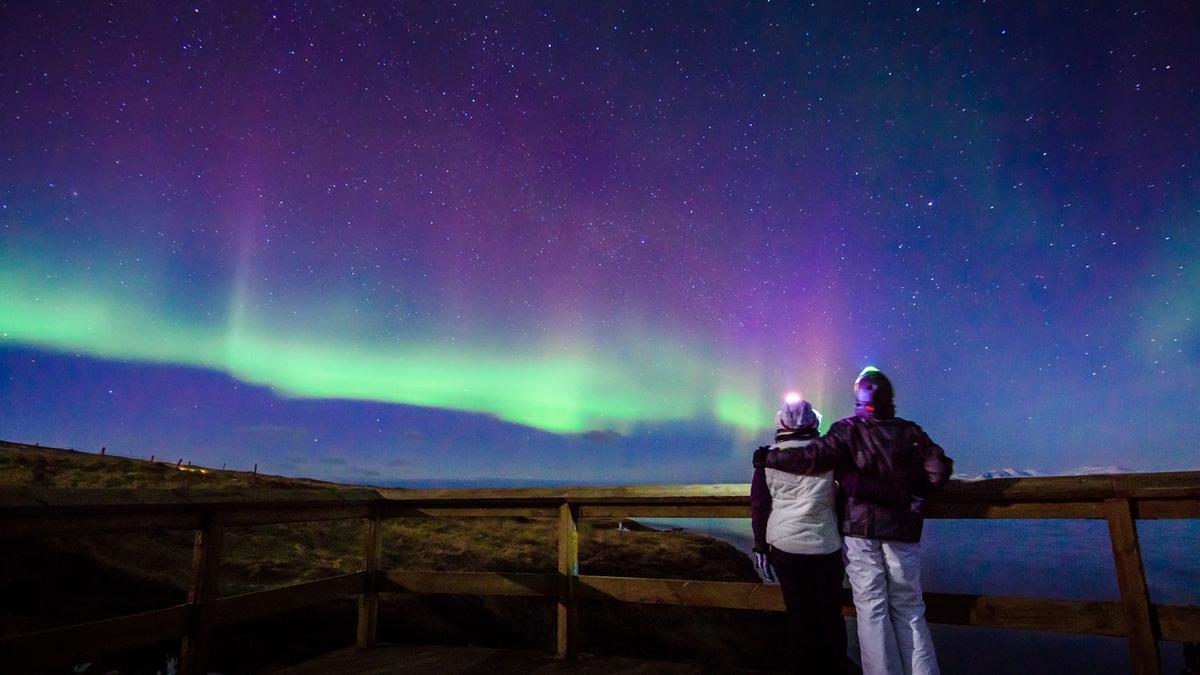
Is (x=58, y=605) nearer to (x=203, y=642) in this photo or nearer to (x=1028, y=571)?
(x=203, y=642)

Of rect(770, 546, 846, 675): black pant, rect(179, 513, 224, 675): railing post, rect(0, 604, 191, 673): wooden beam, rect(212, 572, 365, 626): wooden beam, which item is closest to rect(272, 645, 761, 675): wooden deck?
rect(212, 572, 365, 626): wooden beam

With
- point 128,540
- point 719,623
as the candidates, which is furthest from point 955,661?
point 128,540

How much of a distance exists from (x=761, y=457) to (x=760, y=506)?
0.99 ft

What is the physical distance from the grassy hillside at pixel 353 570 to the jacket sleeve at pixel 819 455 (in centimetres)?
328

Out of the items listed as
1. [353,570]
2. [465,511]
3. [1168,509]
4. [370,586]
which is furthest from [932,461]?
[353,570]

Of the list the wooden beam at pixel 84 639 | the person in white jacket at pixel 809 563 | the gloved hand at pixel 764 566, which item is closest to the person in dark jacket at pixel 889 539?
the person in white jacket at pixel 809 563

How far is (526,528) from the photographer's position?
3005cm

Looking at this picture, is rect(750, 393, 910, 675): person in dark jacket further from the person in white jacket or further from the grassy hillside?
the grassy hillside

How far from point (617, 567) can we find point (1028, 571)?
67297 mm

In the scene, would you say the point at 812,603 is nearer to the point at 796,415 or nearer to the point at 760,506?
the point at 760,506

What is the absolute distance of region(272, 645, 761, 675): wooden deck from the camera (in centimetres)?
412

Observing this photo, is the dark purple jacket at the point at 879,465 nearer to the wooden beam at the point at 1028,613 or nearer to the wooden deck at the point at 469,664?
the wooden beam at the point at 1028,613

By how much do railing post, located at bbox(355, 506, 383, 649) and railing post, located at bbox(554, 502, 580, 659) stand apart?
154 centimetres

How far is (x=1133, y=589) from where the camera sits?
315cm
